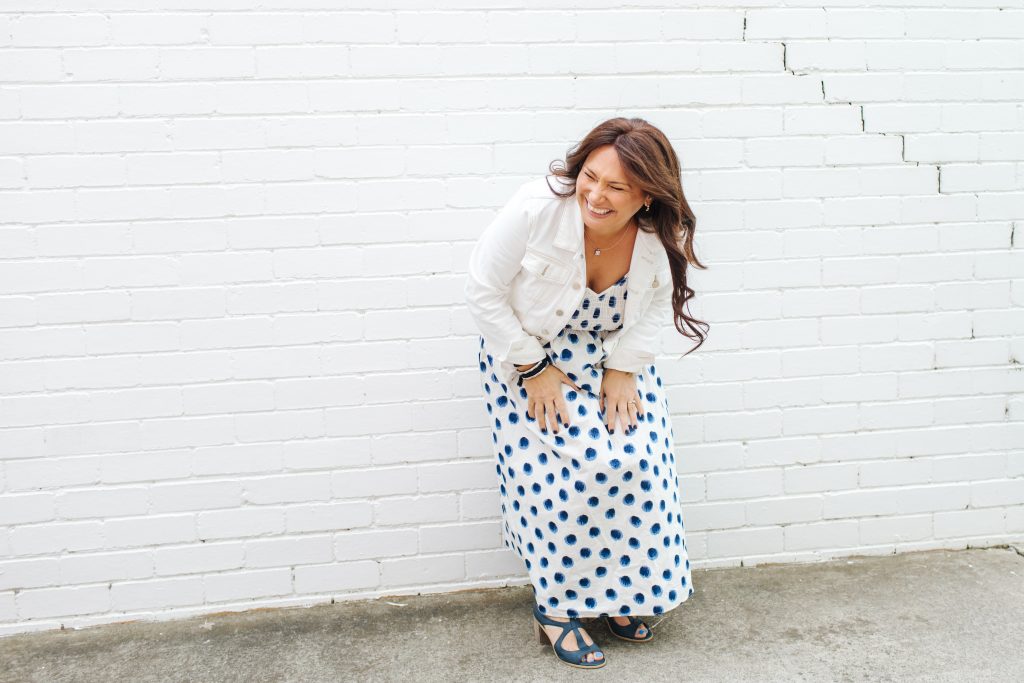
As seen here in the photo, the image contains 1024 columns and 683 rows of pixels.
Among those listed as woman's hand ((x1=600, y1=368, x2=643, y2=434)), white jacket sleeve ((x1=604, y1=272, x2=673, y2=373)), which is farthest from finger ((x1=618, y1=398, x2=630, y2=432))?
white jacket sleeve ((x1=604, y1=272, x2=673, y2=373))

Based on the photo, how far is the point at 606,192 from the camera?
7.91 ft

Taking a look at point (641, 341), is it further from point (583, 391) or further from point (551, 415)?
point (551, 415)

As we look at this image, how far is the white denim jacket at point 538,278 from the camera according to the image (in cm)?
254

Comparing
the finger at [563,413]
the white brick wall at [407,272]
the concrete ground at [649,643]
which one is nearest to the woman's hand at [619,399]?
the finger at [563,413]

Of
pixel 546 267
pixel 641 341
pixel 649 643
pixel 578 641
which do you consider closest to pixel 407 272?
pixel 546 267

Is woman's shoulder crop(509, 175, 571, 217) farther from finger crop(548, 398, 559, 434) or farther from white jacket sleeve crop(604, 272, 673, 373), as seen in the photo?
finger crop(548, 398, 559, 434)

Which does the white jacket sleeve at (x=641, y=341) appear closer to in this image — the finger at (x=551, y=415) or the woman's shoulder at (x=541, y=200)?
the finger at (x=551, y=415)

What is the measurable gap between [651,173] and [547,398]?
2.50 feet

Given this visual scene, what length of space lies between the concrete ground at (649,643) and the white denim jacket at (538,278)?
926mm

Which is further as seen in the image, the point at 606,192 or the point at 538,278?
the point at 538,278

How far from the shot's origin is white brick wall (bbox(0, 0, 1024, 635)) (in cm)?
288

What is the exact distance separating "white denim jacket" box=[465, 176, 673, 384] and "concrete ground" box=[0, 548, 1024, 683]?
93 centimetres

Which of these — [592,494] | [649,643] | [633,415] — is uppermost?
[633,415]

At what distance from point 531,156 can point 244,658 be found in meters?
1.94
